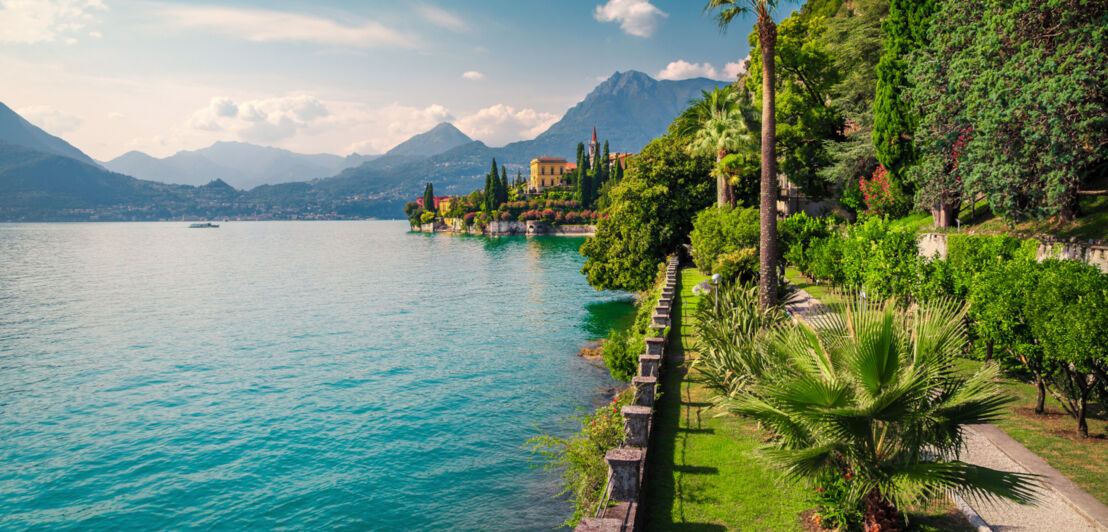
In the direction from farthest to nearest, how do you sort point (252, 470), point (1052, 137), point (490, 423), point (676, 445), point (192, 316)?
point (192, 316) → point (490, 423) → point (1052, 137) → point (252, 470) → point (676, 445)

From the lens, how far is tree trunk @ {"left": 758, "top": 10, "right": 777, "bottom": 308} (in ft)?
49.2

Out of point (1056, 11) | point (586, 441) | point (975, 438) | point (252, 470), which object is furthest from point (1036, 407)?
point (252, 470)

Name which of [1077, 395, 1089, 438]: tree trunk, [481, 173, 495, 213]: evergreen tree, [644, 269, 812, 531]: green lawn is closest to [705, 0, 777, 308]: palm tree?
[644, 269, 812, 531]: green lawn

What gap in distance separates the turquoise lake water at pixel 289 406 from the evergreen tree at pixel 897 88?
16737 mm

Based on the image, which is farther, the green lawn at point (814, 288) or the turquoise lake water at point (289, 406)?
the green lawn at point (814, 288)

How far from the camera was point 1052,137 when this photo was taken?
16953mm

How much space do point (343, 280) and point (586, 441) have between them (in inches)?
1927

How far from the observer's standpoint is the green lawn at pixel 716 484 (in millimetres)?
7891

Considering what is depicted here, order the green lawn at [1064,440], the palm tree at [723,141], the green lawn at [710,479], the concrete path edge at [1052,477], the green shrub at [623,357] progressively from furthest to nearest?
the palm tree at [723,141]
the green shrub at [623,357]
the green lawn at [1064,440]
the green lawn at [710,479]
the concrete path edge at [1052,477]

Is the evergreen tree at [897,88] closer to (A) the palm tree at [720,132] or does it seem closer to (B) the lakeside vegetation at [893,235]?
(B) the lakeside vegetation at [893,235]

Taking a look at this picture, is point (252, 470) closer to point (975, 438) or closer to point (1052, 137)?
point (975, 438)

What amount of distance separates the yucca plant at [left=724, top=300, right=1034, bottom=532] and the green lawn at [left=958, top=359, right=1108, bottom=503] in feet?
9.11

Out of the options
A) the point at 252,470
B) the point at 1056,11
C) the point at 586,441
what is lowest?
the point at 252,470

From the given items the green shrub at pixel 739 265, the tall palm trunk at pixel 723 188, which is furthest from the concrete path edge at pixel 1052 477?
the tall palm trunk at pixel 723 188
